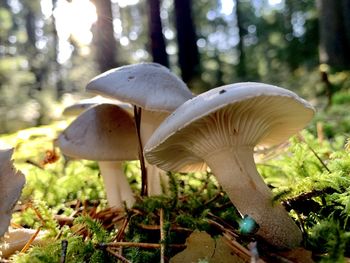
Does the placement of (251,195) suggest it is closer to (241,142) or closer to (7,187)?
(241,142)

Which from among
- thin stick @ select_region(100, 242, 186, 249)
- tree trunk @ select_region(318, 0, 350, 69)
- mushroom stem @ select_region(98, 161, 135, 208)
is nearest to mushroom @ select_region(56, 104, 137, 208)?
mushroom stem @ select_region(98, 161, 135, 208)

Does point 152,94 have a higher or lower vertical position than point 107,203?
higher

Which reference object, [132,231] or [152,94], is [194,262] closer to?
[132,231]

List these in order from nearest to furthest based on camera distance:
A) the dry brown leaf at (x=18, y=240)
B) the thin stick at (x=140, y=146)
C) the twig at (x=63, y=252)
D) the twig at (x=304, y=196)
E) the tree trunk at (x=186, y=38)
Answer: the twig at (x=63, y=252)
the twig at (x=304, y=196)
the dry brown leaf at (x=18, y=240)
the thin stick at (x=140, y=146)
the tree trunk at (x=186, y=38)

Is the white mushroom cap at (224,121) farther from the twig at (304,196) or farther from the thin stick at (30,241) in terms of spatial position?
the thin stick at (30,241)

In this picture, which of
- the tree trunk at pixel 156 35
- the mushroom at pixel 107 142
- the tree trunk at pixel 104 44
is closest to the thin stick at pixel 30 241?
the mushroom at pixel 107 142

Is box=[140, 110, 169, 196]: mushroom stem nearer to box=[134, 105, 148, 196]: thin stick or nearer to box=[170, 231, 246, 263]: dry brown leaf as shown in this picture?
box=[134, 105, 148, 196]: thin stick

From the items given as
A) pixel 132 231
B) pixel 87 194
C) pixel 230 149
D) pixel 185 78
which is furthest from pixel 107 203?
pixel 185 78

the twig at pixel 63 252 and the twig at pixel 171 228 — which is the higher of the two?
the twig at pixel 63 252
